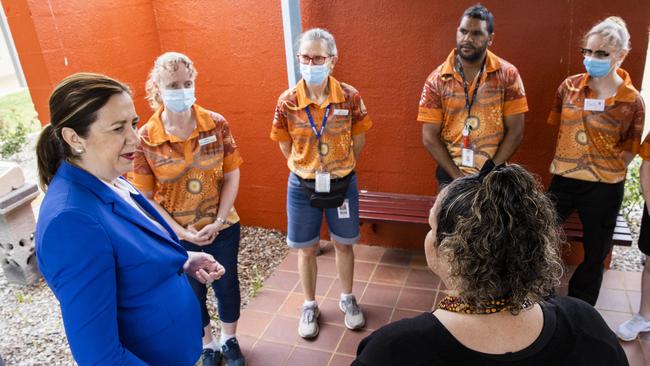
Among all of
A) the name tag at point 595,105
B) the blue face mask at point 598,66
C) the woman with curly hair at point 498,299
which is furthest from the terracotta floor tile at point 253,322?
the blue face mask at point 598,66

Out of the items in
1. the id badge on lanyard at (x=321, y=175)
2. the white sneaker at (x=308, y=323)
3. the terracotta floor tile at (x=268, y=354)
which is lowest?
the terracotta floor tile at (x=268, y=354)

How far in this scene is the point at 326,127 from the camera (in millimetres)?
2896

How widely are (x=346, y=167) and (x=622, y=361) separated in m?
1.94

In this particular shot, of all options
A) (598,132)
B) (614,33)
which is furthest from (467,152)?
(614,33)

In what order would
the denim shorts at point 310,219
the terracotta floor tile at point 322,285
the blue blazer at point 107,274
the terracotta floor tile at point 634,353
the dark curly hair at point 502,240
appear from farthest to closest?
1. the terracotta floor tile at point 322,285
2. the denim shorts at point 310,219
3. the terracotta floor tile at point 634,353
4. the blue blazer at point 107,274
5. the dark curly hair at point 502,240

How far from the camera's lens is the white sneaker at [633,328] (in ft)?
9.70

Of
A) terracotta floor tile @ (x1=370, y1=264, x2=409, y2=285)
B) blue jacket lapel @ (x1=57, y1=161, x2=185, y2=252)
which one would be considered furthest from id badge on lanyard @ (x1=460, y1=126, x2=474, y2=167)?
blue jacket lapel @ (x1=57, y1=161, x2=185, y2=252)

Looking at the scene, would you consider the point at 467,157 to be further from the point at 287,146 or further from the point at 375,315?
the point at 375,315

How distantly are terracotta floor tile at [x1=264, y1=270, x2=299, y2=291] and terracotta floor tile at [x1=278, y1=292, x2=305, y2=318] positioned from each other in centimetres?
12

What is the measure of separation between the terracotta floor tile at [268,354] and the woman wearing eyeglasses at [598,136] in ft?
6.47

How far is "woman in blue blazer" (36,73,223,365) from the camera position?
4.47 feet

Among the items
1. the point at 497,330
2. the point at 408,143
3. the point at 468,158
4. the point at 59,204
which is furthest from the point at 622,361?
the point at 408,143

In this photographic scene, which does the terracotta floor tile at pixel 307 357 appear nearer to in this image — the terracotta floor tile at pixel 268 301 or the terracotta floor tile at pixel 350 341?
the terracotta floor tile at pixel 350 341

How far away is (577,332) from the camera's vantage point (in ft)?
4.01
